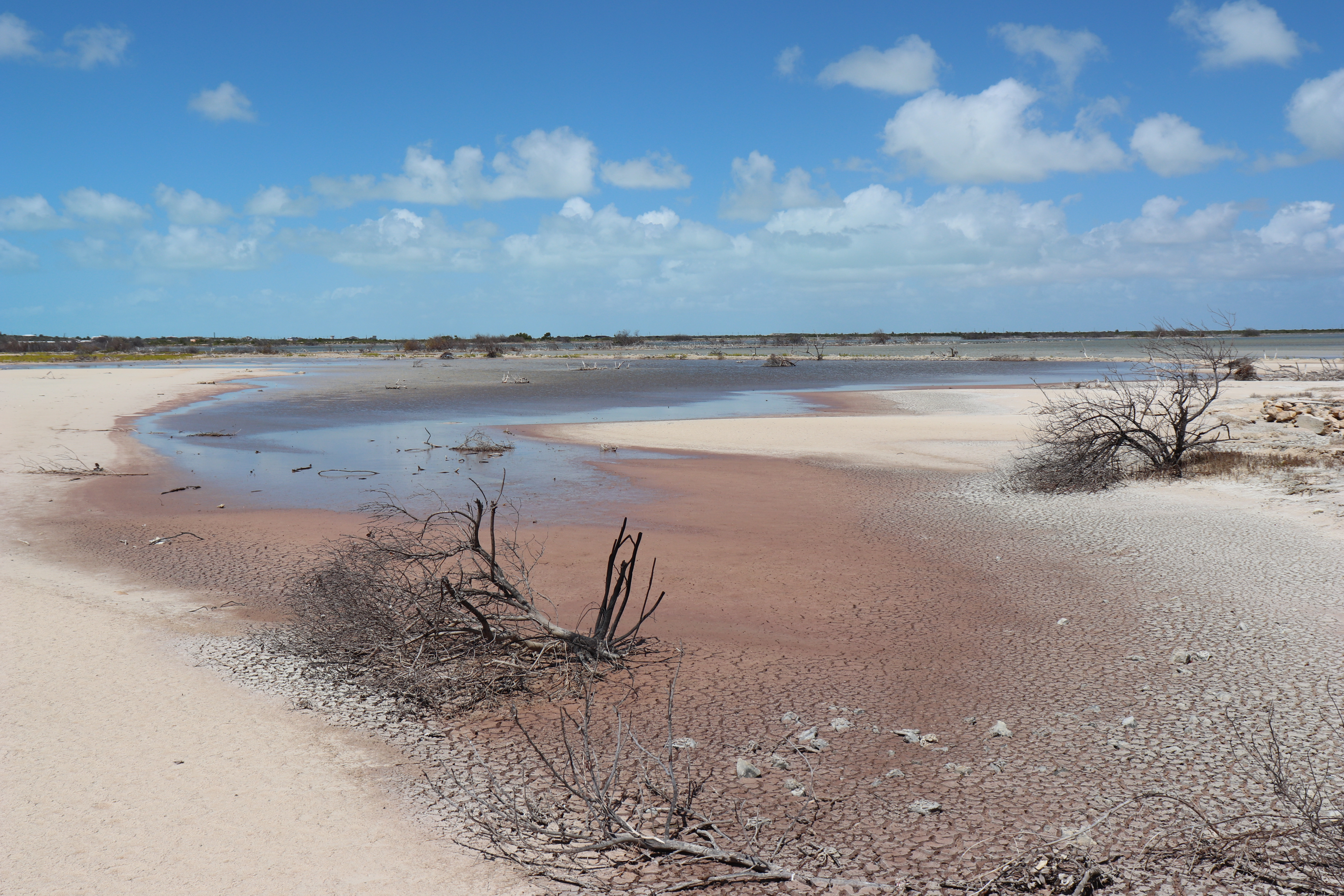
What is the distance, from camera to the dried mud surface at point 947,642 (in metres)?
4.42

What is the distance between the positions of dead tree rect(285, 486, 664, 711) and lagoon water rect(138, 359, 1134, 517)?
5.60 metres

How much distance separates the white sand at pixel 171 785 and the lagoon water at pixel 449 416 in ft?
19.7

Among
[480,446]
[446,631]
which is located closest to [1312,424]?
[480,446]

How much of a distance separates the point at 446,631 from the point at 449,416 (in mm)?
22952

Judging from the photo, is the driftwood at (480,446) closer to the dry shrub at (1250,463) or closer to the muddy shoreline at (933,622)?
the muddy shoreline at (933,622)

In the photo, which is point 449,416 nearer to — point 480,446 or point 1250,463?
point 480,446

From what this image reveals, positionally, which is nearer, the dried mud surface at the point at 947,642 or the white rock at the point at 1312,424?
the dried mud surface at the point at 947,642

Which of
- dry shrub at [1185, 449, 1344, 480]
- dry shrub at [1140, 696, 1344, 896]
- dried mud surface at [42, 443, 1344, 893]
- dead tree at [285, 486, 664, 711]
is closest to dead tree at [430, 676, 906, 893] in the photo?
dried mud surface at [42, 443, 1344, 893]

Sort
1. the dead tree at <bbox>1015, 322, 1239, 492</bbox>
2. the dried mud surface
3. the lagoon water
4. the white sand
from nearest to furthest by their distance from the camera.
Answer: the white sand, the dried mud surface, the dead tree at <bbox>1015, 322, 1239, 492</bbox>, the lagoon water

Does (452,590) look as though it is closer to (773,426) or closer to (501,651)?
(501,651)

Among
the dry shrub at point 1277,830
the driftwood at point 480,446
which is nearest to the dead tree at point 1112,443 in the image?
the dry shrub at point 1277,830

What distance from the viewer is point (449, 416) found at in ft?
91.2

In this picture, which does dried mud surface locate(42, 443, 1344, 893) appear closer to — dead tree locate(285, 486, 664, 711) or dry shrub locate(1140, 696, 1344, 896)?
dry shrub locate(1140, 696, 1344, 896)

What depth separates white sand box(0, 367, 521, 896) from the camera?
379 centimetres
